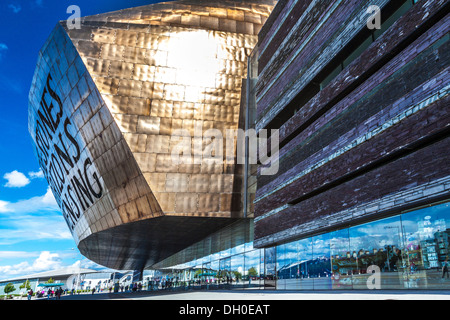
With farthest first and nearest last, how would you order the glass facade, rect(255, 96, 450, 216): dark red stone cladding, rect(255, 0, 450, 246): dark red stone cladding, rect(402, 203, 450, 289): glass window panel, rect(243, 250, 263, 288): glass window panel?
rect(243, 250, 263, 288): glass window panel < rect(255, 0, 450, 246): dark red stone cladding < the glass facade < rect(255, 96, 450, 216): dark red stone cladding < rect(402, 203, 450, 289): glass window panel

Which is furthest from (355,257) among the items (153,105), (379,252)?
(153,105)

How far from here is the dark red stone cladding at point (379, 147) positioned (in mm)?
12094

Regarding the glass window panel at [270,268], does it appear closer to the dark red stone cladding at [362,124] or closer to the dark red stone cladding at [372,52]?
the dark red stone cladding at [362,124]

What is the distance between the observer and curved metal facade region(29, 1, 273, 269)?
84.5ft

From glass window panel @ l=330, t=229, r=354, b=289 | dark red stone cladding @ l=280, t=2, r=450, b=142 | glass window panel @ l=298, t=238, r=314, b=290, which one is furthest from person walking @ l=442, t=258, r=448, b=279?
glass window panel @ l=298, t=238, r=314, b=290

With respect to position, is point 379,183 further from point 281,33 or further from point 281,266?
point 281,33

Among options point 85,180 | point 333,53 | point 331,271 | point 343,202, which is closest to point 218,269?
point 85,180

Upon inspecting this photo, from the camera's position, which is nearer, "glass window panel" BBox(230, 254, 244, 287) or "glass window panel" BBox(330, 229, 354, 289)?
"glass window panel" BBox(330, 229, 354, 289)

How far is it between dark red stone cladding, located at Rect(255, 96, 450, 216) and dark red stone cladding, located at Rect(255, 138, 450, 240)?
17.6 inches

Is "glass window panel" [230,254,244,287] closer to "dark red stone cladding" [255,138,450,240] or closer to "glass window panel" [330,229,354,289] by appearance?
"dark red stone cladding" [255,138,450,240]

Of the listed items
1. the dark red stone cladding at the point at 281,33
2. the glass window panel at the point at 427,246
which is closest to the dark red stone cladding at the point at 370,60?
the glass window panel at the point at 427,246

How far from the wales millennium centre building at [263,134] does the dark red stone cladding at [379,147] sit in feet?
0.19

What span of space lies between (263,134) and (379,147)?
1260 cm

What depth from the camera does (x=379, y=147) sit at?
1460 centimetres
